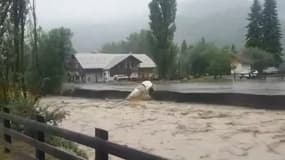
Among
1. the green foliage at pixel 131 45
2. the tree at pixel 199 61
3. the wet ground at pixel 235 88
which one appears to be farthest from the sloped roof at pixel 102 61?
the green foliage at pixel 131 45

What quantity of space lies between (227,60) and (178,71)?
832 cm

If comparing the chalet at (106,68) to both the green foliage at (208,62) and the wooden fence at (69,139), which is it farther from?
the wooden fence at (69,139)

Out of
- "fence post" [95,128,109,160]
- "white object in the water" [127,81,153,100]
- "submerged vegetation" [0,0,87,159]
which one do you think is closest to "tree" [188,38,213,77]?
"white object in the water" [127,81,153,100]

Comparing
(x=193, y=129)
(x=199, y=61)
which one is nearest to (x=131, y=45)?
(x=199, y=61)

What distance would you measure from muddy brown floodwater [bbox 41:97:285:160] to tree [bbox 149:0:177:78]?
37.4 metres

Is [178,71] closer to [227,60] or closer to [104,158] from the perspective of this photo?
[227,60]

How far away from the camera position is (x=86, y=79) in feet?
288

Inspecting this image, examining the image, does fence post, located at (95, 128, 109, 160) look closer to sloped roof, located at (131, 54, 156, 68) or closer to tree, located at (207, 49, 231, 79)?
tree, located at (207, 49, 231, 79)

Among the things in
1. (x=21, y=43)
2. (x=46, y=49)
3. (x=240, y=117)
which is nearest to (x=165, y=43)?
(x=46, y=49)

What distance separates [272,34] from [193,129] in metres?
57.1

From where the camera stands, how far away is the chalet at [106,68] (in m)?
87.1

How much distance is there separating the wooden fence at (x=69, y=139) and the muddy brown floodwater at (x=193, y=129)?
167 inches

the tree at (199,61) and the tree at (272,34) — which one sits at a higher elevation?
the tree at (272,34)

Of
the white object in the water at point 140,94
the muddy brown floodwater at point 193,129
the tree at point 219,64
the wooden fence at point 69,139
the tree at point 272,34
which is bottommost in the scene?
the muddy brown floodwater at point 193,129
